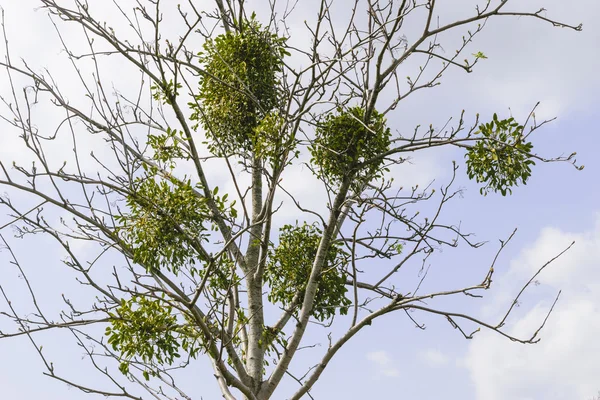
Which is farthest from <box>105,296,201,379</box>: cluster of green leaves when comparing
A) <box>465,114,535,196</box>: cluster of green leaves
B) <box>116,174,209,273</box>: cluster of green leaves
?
<box>465,114,535,196</box>: cluster of green leaves

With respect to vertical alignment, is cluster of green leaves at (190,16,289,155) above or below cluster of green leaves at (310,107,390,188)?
above

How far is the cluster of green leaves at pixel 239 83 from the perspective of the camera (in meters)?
6.46

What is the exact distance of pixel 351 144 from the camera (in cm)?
584

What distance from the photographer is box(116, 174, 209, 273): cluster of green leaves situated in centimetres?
557

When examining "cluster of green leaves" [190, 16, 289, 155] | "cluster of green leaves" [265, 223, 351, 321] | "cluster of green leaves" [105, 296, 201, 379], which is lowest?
"cluster of green leaves" [105, 296, 201, 379]

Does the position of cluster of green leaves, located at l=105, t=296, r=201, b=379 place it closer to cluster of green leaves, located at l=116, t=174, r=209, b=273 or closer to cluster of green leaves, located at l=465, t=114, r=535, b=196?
cluster of green leaves, located at l=116, t=174, r=209, b=273

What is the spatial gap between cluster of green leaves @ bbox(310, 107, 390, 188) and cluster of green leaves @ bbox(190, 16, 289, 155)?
81 centimetres

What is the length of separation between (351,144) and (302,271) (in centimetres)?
148

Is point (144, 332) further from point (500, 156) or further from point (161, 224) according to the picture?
point (500, 156)

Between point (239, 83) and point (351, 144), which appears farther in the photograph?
point (239, 83)

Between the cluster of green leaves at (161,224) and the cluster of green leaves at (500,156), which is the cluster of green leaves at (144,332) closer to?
the cluster of green leaves at (161,224)

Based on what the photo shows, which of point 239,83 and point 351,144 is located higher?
point 239,83

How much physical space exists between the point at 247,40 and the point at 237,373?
319 centimetres

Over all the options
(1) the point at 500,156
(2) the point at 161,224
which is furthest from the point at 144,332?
(1) the point at 500,156
